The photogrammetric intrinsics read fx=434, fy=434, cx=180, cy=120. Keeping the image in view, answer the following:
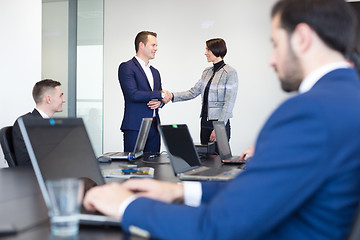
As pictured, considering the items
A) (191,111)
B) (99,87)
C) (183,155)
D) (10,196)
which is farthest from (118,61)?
(10,196)

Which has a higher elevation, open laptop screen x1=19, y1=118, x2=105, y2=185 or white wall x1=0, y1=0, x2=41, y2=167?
white wall x1=0, y1=0, x2=41, y2=167

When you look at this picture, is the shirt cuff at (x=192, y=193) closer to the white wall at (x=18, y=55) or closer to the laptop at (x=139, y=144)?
the laptop at (x=139, y=144)

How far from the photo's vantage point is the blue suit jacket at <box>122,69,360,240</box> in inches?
35.2

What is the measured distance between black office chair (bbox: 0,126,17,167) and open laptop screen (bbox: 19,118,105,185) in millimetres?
1338

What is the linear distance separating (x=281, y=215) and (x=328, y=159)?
15cm

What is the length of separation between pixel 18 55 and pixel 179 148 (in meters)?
2.68

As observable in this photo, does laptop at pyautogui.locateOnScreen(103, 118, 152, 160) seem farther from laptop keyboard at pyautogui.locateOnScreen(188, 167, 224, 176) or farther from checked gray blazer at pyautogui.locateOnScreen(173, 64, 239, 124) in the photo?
checked gray blazer at pyautogui.locateOnScreen(173, 64, 239, 124)

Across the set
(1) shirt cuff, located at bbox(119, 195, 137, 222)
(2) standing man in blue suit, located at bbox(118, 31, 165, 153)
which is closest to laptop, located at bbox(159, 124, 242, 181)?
(1) shirt cuff, located at bbox(119, 195, 137, 222)

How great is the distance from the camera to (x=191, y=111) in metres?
6.90

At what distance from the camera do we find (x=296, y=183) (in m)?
0.90

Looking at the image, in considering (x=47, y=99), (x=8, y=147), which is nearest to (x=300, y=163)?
(x=8, y=147)

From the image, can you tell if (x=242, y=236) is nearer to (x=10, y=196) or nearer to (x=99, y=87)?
(x=10, y=196)

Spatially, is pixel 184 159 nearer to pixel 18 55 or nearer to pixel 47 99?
pixel 47 99

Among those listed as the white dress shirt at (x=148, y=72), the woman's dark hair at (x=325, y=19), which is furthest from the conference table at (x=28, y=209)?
the white dress shirt at (x=148, y=72)
